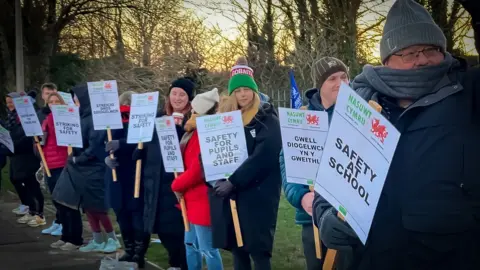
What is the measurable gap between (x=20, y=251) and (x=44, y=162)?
1.18m

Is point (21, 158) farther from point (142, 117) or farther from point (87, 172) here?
point (142, 117)

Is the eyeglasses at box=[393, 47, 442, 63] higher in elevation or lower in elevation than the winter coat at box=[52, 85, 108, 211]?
higher

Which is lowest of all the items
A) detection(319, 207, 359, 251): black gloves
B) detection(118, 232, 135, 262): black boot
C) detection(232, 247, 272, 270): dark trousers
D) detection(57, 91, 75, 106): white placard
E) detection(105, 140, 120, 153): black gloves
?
detection(118, 232, 135, 262): black boot

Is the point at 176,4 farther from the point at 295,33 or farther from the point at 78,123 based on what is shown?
the point at 78,123

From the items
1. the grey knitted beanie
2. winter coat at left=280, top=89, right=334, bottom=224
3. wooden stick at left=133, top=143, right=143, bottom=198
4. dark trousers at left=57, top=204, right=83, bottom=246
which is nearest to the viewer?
the grey knitted beanie

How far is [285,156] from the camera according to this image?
417 cm

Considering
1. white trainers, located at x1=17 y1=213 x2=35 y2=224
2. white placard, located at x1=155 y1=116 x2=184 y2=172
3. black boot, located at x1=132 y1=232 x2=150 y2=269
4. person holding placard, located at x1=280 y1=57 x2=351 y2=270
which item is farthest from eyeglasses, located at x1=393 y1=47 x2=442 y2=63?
white trainers, located at x1=17 y1=213 x2=35 y2=224

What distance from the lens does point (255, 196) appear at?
4965 millimetres

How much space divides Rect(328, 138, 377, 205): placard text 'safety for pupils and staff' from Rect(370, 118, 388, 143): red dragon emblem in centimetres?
11

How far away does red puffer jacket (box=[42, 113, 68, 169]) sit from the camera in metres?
8.60

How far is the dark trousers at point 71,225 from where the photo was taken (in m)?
8.12

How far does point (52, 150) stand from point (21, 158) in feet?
5.17

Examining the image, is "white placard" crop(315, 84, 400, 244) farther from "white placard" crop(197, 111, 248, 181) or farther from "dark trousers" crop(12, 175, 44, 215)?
"dark trousers" crop(12, 175, 44, 215)

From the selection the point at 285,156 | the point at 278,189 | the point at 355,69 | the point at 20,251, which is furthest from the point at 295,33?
the point at 285,156
